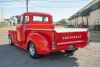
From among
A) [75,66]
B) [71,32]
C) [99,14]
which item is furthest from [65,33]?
[99,14]

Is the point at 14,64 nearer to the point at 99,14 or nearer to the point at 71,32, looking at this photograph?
the point at 71,32

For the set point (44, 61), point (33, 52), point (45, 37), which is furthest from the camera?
point (33, 52)

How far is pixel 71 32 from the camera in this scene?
8.58m

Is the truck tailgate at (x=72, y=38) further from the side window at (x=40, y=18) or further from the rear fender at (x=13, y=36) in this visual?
the rear fender at (x=13, y=36)

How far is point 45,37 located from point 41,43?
0.91 feet

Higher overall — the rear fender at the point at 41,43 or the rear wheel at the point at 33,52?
the rear fender at the point at 41,43

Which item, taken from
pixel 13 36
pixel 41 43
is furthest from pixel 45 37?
pixel 13 36

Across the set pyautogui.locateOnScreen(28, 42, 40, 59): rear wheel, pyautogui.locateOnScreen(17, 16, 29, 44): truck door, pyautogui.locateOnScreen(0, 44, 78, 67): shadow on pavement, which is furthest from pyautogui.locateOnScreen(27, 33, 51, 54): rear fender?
pyautogui.locateOnScreen(17, 16, 29, 44): truck door

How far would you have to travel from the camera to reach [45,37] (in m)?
8.28

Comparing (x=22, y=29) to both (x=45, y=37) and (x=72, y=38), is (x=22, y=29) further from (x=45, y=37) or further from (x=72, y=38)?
(x=72, y=38)

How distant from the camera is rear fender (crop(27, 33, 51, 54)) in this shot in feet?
26.8

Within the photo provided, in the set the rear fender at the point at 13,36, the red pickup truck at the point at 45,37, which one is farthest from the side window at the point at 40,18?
the rear fender at the point at 13,36

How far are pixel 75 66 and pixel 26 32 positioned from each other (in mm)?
3348

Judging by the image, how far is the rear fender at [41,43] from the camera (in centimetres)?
818
